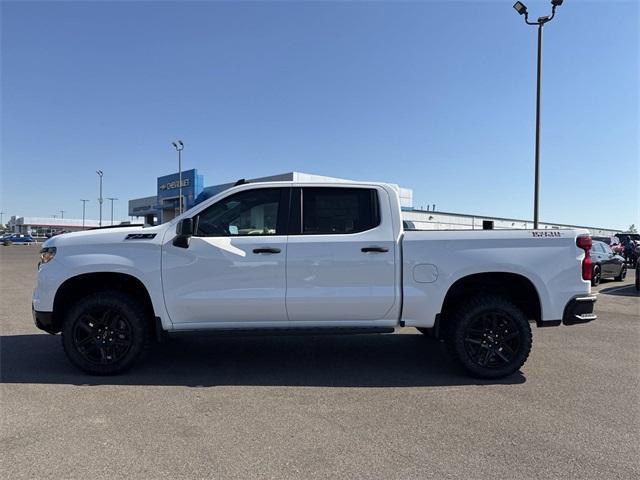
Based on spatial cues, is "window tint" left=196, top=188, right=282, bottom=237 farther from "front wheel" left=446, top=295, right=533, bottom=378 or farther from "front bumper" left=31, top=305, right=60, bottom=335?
"front wheel" left=446, top=295, right=533, bottom=378

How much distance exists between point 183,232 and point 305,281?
53.4 inches

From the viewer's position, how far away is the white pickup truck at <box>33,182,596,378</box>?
14.8 feet

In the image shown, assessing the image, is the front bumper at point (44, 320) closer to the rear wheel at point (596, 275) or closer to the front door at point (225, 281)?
the front door at point (225, 281)

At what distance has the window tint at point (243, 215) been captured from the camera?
465 centimetres

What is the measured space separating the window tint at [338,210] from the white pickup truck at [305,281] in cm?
3

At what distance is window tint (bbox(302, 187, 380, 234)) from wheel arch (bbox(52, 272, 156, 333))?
192 centimetres

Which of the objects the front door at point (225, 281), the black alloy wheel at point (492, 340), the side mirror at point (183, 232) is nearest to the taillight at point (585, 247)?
the black alloy wheel at point (492, 340)

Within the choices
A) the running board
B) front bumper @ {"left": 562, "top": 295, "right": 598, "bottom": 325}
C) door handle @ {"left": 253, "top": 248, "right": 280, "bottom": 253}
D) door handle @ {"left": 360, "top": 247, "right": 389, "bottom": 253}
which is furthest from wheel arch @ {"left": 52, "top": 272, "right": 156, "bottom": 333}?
front bumper @ {"left": 562, "top": 295, "right": 598, "bottom": 325}

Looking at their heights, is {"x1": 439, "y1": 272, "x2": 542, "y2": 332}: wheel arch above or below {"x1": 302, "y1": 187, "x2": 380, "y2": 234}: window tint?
below

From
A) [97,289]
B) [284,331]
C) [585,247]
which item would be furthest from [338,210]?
[97,289]

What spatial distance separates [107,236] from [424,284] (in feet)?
11.2

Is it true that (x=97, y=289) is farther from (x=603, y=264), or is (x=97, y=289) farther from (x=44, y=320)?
(x=603, y=264)

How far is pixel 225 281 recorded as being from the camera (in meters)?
4.50

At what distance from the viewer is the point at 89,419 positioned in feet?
11.7
